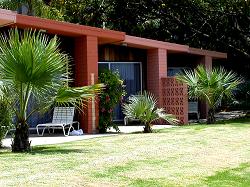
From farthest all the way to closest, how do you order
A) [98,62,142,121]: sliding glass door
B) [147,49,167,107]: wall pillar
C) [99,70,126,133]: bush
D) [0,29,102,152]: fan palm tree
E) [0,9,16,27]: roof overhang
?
[98,62,142,121]: sliding glass door, [147,49,167,107]: wall pillar, [99,70,126,133]: bush, [0,9,16,27]: roof overhang, [0,29,102,152]: fan palm tree

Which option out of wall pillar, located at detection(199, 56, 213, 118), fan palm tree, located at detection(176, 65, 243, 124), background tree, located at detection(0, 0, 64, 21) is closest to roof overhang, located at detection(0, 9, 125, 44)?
fan palm tree, located at detection(176, 65, 243, 124)

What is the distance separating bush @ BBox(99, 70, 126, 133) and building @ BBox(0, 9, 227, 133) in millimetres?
207

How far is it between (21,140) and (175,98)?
8.94 meters

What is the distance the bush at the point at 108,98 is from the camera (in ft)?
46.7

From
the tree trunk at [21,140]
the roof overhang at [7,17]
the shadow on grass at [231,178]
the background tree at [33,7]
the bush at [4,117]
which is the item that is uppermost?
the background tree at [33,7]

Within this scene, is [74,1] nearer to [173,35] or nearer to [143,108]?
[173,35]

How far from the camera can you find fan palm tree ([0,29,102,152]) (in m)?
8.59

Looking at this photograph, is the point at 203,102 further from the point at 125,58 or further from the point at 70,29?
the point at 70,29

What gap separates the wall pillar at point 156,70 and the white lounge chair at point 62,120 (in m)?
4.41

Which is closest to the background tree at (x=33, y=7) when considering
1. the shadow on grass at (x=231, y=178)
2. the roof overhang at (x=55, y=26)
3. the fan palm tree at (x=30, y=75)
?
the roof overhang at (x=55, y=26)

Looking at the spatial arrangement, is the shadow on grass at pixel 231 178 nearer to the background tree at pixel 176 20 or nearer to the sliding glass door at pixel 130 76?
the sliding glass door at pixel 130 76

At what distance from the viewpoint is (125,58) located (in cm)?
1811

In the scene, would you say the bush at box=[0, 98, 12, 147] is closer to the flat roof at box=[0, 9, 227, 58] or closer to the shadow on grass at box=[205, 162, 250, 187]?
the flat roof at box=[0, 9, 227, 58]

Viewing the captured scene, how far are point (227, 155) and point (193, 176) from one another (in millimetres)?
2083
